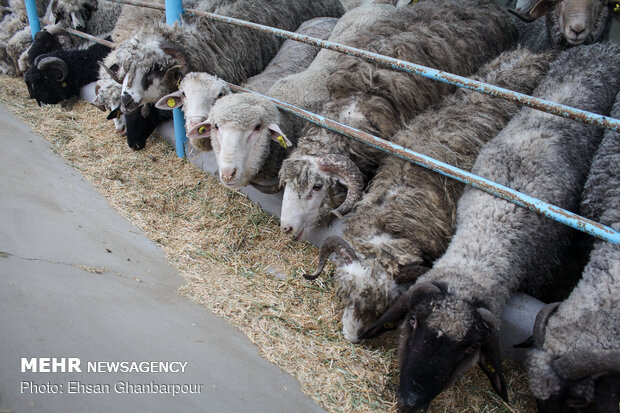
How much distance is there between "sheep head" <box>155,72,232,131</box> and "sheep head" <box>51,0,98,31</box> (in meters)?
3.81

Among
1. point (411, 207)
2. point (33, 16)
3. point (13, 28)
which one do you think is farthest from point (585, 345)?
point (13, 28)

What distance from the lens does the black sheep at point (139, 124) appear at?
513 cm

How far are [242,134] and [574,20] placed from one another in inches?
122

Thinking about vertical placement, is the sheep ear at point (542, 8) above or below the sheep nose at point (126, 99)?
above

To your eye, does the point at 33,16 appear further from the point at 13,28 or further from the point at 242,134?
the point at 242,134

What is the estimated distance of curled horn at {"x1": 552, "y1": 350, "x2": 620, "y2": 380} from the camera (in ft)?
6.73

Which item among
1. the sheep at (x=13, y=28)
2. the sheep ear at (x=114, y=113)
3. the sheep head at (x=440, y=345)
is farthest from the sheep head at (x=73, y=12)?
the sheep head at (x=440, y=345)

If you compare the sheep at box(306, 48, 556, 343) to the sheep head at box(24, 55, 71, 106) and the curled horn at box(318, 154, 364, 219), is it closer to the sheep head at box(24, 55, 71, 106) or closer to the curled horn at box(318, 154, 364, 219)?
the curled horn at box(318, 154, 364, 219)

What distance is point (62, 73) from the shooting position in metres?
6.29

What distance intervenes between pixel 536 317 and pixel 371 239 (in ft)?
3.50

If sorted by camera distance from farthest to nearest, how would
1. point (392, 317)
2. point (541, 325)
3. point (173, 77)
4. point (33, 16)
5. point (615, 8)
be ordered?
1. point (33, 16)
2. point (173, 77)
3. point (615, 8)
4. point (392, 317)
5. point (541, 325)

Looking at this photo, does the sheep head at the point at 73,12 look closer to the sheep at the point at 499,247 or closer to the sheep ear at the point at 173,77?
the sheep ear at the point at 173,77

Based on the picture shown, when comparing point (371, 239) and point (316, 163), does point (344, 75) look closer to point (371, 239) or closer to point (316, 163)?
point (316, 163)

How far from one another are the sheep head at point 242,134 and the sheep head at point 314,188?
327 millimetres
